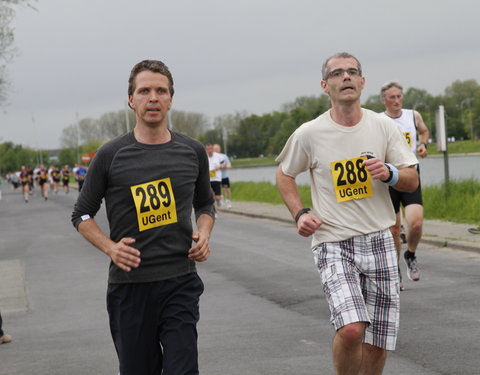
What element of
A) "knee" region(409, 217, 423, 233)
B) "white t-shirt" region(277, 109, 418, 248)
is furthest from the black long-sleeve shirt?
"knee" region(409, 217, 423, 233)

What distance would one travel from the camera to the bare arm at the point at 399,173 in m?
4.42

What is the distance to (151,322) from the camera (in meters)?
3.95

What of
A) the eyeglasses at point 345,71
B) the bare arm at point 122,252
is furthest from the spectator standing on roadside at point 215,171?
the bare arm at point 122,252

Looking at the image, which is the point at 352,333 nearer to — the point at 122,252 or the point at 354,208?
the point at 354,208

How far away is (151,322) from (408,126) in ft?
17.6

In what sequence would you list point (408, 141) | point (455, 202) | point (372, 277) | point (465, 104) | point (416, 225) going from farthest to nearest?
point (465, 104), point (455, 202), point (408, 141), point (416, 225), point (372, 277)

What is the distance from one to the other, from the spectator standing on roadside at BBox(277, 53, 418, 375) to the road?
1.24 m

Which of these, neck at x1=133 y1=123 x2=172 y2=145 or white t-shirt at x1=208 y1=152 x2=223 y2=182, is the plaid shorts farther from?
white t-shirt at x1=208 y1=152 x2=223 y2=182

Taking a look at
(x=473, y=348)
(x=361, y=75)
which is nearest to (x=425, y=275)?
(x=473, y=348)

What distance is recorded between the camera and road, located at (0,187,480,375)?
6.07m

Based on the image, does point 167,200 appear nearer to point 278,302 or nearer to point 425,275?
point 278,302

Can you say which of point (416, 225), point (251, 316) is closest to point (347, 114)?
point (251, 316)

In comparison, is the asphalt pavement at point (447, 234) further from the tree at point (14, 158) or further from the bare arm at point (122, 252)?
the tree at point (14, 158)

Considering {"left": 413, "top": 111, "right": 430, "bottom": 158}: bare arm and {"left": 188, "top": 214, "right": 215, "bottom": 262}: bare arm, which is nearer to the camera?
A: {"left": 188, "top": 214, "right": 215, "bottom": 262}: bare arm
